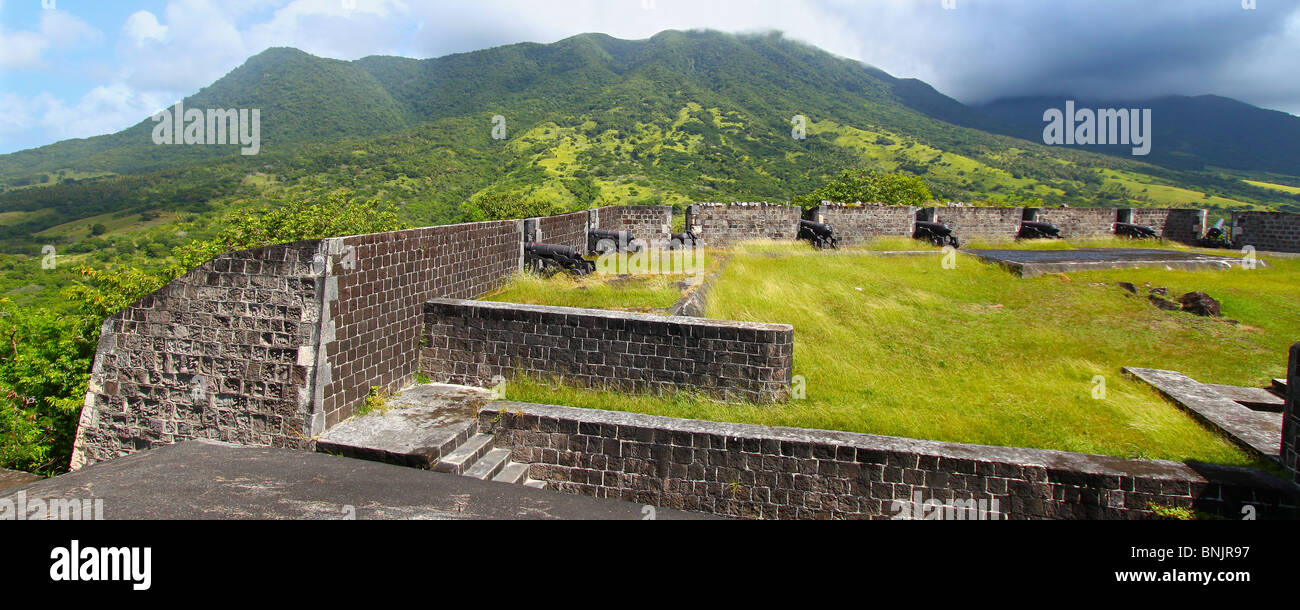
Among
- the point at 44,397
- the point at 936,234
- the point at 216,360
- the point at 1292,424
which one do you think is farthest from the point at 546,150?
the point at 1292,424

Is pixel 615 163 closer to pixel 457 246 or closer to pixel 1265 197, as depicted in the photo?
pixel 457 246

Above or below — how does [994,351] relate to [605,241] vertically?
below

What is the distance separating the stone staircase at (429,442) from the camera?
211 inches

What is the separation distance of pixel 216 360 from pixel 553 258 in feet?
19.6

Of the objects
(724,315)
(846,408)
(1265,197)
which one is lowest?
(846,408)

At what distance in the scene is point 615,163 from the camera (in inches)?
2386

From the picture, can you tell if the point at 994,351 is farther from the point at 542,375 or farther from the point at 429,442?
the point at 429,442

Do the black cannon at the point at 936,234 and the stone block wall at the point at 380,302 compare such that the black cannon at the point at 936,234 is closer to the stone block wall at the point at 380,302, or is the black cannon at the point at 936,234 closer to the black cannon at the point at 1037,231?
the black cannon at the point at 1037,231

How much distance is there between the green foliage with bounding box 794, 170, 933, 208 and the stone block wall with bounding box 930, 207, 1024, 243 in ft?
32.9

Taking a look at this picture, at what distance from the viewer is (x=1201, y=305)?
1031 cm
